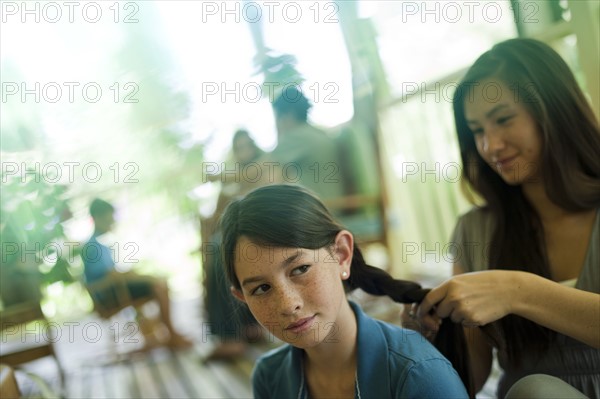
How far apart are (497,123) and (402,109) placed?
1.71m

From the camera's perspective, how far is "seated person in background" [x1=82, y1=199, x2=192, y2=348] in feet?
4.99

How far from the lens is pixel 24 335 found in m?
1.35

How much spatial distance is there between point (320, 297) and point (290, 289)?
0.19 feet

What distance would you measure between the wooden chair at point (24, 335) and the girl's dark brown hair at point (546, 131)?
110 cm

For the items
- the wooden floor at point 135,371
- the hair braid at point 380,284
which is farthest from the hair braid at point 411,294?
the wooden floor at point 135,371

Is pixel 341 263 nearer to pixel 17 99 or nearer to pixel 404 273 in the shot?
pixel 17 99

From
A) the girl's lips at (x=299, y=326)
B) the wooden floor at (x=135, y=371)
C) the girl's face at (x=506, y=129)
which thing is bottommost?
the wooden floor at (x=135, y=371)

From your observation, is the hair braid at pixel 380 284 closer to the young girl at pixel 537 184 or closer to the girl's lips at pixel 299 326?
the young girl at pixel 537 184

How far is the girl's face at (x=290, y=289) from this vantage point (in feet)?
2.81

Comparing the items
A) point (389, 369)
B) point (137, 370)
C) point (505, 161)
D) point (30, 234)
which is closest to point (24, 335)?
point (30, 234)

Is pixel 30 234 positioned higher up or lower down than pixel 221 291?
higher up

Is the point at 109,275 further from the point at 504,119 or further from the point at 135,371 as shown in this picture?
the point at 504,119

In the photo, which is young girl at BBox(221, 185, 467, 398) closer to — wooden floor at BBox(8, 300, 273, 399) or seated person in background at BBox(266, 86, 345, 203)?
wooden floor at BBox(8, 300, 273, 399)

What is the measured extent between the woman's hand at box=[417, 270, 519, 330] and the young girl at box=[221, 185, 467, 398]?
6 centimetres
